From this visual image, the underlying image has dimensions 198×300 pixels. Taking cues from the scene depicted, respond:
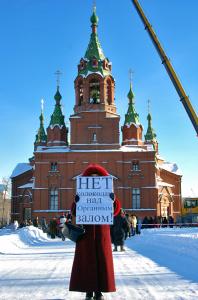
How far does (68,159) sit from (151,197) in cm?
955

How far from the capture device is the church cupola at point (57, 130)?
172 feet

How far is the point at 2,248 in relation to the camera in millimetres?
16562

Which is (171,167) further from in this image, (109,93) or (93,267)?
(93,267)

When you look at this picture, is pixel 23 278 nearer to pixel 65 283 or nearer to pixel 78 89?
pixel 65 283

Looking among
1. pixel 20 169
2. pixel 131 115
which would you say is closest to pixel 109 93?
pixel 131 115

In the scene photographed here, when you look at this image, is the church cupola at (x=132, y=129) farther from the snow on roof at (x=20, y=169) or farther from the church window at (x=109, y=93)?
the snow on roof at (x=20, y=169)

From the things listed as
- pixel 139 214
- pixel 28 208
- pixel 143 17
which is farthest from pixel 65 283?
pixel 28 208

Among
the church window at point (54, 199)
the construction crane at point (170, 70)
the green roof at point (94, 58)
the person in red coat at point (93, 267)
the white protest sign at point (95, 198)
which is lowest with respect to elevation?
the person in red coat at point (93, 267)

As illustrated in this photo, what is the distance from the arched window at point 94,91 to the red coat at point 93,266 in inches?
1720

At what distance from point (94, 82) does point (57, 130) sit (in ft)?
23.1

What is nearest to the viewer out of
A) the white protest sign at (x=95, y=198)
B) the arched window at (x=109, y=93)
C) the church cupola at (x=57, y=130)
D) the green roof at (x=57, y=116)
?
the white protest sign at (x=95, y=198)

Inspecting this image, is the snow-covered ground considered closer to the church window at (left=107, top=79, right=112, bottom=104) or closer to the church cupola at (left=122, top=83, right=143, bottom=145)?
the church window at (left=107, top=79, right=112, bottom=104)

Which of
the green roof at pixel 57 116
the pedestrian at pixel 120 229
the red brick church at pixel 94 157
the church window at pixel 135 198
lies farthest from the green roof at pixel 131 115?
the pedestrian at pixel 120 229

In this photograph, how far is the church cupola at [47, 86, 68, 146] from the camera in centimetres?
5247
